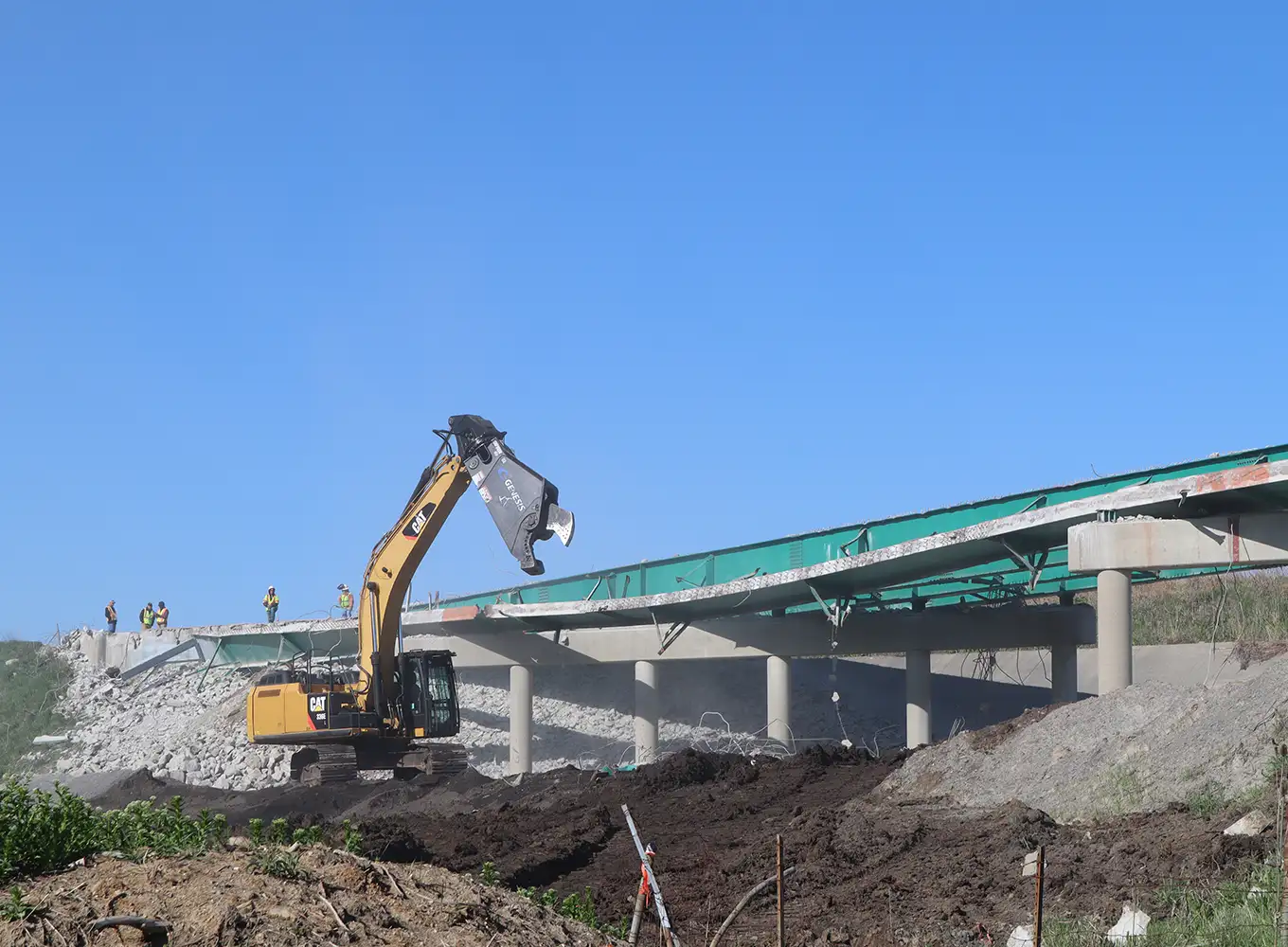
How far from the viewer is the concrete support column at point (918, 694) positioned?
2850 centimetres

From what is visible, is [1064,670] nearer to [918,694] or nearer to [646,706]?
[918,694]

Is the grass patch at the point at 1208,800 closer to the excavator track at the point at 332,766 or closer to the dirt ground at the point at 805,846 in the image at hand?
the dirt ground at the point at 805,846

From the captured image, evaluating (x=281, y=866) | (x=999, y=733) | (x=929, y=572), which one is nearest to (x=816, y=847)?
(x=999, y=733)

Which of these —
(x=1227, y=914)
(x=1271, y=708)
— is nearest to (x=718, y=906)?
(x=1227, y=914)

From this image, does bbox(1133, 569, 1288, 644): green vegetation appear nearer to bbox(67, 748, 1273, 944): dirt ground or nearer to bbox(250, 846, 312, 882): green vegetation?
bbox(67, 748, 1273, 944): dirt ground

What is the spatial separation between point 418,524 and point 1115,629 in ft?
37.2

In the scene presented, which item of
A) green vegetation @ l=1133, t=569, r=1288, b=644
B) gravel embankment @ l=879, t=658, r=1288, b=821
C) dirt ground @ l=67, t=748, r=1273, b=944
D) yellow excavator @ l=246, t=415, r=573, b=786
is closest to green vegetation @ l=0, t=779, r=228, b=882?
dirt ground @ l=67, t=748, r=1273, b=944

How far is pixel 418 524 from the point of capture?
23531 mm

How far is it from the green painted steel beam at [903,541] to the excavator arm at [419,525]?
679 centimetres

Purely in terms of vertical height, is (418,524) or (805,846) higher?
(418,524)

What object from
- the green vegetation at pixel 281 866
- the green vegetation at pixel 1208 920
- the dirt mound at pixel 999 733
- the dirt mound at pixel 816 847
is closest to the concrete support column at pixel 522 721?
the dirt mound at pixel 816 847

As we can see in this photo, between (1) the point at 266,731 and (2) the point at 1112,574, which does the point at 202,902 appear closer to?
(2) the point at 1112,574

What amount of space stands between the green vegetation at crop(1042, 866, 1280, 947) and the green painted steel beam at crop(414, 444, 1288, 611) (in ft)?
30.6

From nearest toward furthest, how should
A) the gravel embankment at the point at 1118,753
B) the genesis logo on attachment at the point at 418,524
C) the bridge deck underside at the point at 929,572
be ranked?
the gravel embankment at the point at 1118,753, the bridge deck underside at the point at 929,572, the genesis logo on attachment at the point at 418,524
